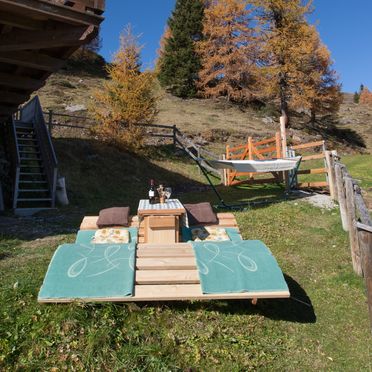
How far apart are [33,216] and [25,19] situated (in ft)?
16.1

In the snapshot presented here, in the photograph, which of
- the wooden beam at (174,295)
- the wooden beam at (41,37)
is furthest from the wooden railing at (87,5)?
the wooden beam at (174,295)

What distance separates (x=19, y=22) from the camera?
554cm

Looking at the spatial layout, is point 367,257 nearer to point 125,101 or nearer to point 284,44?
point 125,101


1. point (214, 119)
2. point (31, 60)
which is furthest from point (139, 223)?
point (214, 119)

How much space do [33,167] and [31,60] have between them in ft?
16.4

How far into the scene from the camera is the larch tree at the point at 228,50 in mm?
29766

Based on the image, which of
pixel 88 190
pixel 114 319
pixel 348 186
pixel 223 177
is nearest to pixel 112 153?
pixel 88 190

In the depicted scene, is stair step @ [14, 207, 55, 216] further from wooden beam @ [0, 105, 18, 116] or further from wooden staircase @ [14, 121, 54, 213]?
wooden beam @ [0, 105, 18, 116]

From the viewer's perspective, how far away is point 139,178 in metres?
14.6

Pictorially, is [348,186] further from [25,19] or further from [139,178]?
[139,178]

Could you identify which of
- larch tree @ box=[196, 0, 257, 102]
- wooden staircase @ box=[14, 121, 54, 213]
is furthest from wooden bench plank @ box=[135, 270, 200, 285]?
larch tree @ box=[196, 0, 257, 102]

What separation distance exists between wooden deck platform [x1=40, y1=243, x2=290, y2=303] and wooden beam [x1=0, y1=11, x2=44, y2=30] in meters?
3.92

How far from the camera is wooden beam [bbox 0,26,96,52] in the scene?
5.76m

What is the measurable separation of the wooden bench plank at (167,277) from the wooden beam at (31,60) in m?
4.65
